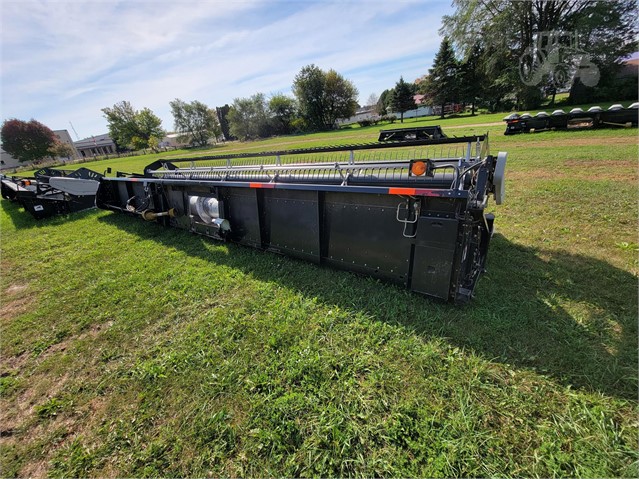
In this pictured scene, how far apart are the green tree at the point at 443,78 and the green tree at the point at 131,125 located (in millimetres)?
48559

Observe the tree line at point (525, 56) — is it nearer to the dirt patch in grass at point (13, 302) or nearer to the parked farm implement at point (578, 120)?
the parked farm implement at point (578, 120)

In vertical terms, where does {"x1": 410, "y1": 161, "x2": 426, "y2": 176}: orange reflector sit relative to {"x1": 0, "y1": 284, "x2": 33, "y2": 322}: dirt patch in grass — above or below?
Result: above

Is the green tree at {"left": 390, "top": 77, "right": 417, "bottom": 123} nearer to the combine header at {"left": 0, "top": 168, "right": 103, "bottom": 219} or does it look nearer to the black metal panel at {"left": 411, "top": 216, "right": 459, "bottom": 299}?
the combine header at {"left": 0, "top": 168, "right": 103, "bottom": 219}

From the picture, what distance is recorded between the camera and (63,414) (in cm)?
197

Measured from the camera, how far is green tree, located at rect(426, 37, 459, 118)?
124 feet

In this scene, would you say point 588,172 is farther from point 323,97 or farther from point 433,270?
point 323,97

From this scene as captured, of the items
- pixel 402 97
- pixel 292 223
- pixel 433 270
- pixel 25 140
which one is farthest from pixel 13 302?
pixel 25 140

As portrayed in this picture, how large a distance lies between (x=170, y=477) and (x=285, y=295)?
1695 mm

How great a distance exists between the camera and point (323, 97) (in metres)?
52.0

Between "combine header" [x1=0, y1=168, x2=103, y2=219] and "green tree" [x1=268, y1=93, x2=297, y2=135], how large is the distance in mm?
51880

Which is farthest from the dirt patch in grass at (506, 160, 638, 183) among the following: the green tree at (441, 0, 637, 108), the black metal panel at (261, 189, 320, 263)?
the green tree at (441, 0, 637, 108)

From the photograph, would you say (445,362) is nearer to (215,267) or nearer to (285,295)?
(285,295)

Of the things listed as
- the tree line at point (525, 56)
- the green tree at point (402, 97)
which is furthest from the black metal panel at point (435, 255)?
the green tree at point (402, 97)

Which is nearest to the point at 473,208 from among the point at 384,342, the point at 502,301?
the point at 502,301
